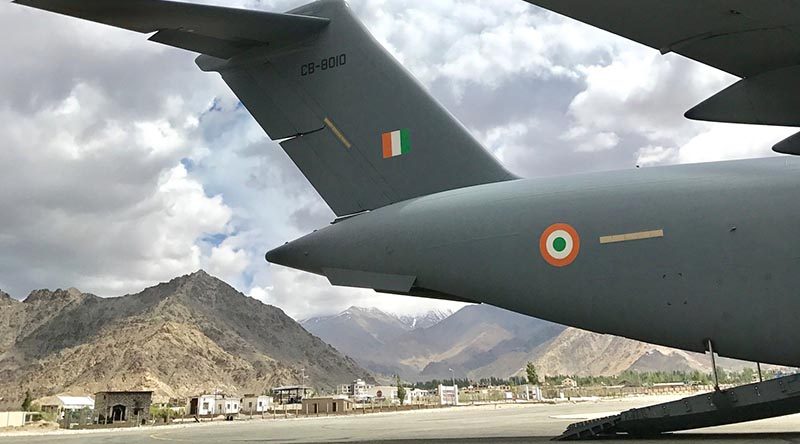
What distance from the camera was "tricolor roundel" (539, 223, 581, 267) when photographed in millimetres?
7973

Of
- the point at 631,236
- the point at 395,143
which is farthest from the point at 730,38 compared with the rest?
the point at 395,143

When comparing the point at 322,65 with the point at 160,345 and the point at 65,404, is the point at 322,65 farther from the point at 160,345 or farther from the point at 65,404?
the point at 160,345

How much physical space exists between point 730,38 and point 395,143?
510 centimetres

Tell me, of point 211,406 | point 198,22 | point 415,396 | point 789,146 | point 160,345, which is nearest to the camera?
point 789,146

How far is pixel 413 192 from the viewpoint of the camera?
938 centimetres

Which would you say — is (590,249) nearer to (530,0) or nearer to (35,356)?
(530,0)

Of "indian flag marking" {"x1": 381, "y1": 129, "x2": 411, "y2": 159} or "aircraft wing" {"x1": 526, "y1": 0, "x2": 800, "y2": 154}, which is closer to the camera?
"aircraft wing" {"x1": 526, "y1": 0, "x2": 800, "y2": 154}

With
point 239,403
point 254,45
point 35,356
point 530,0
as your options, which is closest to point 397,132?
point 254,45

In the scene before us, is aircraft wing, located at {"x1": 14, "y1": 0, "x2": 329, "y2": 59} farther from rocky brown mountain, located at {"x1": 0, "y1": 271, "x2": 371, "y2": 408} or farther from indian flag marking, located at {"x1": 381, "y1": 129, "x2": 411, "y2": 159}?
rocky brown mountain, located at {"x1": 0, "y1": 271, "x2": 371, "y2": 408}

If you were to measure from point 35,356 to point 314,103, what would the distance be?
6896 inches

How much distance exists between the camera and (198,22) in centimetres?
825

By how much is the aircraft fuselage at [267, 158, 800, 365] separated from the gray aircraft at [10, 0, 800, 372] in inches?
0.7

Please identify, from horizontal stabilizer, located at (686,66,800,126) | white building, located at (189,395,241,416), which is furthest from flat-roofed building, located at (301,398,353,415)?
horizontal stabilizer, located at (686,66,800,126)

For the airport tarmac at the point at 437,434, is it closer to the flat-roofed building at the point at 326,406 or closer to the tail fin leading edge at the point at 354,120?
the tail fin leading edge at the point at 354,120
